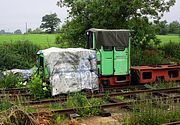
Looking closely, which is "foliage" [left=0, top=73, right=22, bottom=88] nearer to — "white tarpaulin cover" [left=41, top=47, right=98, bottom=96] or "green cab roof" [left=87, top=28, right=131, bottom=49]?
"white tarpaulin cover" [left=41, top=47, right=98, bottom=96]

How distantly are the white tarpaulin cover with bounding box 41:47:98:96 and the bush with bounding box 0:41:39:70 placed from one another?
7.76 m

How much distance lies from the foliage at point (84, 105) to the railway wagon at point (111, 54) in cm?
343

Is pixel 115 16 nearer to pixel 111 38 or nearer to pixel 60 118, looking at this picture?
pixel 111 38

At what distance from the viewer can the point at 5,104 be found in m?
10.4

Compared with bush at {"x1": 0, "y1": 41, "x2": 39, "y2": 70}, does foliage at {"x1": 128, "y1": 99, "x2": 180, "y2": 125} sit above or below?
below

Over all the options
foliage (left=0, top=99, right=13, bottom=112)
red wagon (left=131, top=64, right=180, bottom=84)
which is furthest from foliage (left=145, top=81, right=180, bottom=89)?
foliage (left=0, top=99, right=13, bottom=112)

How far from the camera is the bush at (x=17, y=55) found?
2119cm

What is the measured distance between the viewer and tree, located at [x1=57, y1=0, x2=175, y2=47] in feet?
79.8

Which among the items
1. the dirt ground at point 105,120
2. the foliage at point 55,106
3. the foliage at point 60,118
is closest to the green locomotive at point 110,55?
the foliage at point 55,106

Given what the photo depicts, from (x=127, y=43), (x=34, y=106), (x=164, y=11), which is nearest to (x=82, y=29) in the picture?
(x=164, y=11)

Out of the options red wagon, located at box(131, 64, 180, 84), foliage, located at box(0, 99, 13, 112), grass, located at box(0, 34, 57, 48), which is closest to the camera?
foliage, located at box(0, 99, 13, 112)

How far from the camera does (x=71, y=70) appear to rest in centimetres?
1375

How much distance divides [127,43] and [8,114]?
8.00 meters

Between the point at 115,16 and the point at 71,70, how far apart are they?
11.8 m
